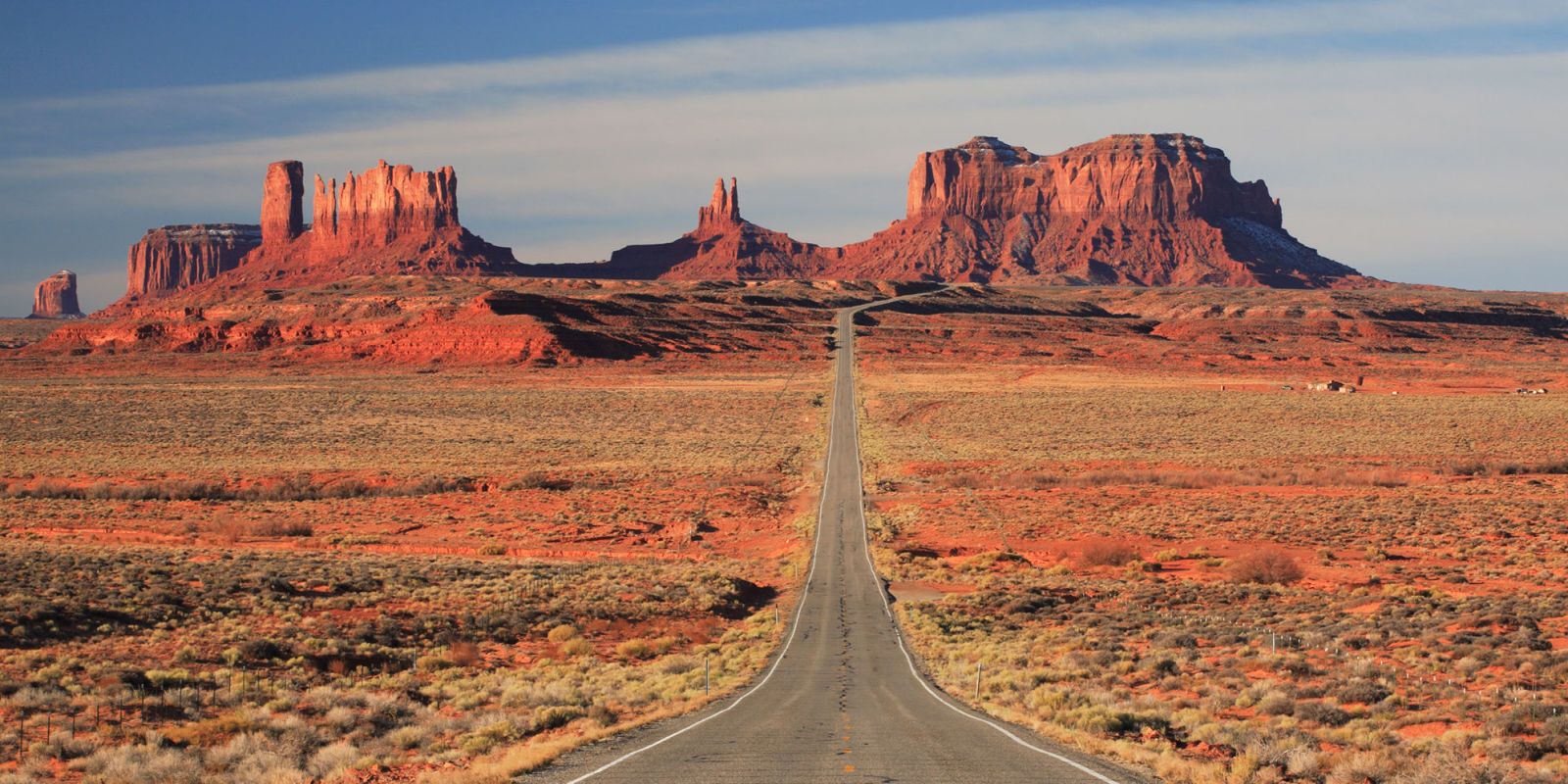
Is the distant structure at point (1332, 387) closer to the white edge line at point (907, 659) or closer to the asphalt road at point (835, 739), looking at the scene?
the white edge line at point (907, 659)

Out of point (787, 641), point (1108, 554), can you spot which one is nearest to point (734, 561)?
point (1108, 554)

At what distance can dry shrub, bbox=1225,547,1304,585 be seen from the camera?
106ft

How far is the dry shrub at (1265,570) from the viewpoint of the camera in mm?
32344

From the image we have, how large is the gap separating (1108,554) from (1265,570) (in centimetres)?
512

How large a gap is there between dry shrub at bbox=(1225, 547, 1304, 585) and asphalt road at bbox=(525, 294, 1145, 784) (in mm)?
11682

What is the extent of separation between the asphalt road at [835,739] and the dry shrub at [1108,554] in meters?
12.1

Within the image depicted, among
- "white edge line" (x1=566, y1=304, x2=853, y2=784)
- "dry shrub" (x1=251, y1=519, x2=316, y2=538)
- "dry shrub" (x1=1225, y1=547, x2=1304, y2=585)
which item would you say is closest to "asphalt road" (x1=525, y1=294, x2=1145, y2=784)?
"white edge line" (x1=566, y1=304, x2=853, y2=784)

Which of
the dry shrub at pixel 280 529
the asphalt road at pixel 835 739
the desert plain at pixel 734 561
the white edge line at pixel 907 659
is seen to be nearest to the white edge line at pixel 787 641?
the asphalt road at pixel 835 739

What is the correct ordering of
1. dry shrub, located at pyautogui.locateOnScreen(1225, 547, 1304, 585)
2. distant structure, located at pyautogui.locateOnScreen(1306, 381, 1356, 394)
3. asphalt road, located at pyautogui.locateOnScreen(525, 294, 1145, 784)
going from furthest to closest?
distant structure, located at pyautogui.locateOnScreen(1306, 381, 1356, 394)
dry shrub, located at pyautogui.locateOnScreen(1225, 547, 1304, 585)
asphalt road, located at pyautogui.locateOnScreen(525, 294, 1145, 784)

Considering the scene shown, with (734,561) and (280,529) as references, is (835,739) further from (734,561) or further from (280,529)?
(280,529)

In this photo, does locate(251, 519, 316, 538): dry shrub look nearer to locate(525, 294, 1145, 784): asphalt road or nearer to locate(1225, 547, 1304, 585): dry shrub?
locate(525, 294, 1145, 784): asphalt road

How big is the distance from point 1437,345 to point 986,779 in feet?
462

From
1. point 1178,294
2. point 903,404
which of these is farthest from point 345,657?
point 1178,294

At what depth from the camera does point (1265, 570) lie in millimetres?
32562
